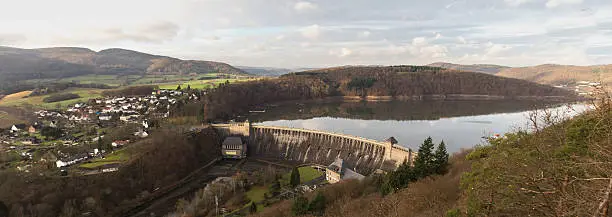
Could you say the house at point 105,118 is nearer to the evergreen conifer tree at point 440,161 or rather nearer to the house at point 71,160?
the house at point 71,160

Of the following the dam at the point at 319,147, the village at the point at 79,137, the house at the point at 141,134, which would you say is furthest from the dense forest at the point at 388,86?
the house at the point at 141,134

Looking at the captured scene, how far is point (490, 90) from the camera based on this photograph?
12425 cm

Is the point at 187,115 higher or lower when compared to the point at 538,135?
lower

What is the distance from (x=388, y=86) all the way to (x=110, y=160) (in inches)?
4215

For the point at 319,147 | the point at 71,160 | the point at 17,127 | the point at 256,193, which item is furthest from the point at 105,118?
the point at 256,193

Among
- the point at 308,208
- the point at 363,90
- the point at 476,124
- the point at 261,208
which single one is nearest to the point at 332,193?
the point at 308,208

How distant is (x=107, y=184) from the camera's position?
30.3m

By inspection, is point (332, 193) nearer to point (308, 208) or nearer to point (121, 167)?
point (308, 208)

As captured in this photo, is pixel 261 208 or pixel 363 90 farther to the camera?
pixel 363 90

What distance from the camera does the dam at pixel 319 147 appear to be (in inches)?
1453

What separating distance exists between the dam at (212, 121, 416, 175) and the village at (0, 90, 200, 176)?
15.4m

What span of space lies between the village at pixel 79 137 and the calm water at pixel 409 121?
86.4 ft

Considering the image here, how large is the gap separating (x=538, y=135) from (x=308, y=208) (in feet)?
43.3

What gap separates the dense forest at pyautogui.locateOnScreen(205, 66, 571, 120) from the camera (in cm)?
11119
